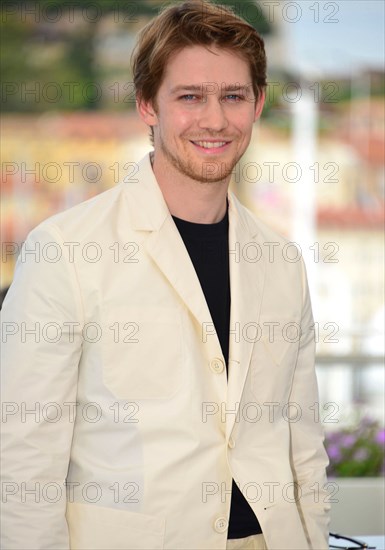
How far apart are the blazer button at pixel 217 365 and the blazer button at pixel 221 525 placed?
20 centimetres

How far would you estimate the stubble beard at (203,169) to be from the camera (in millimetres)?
1458

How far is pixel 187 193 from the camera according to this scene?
1486 millimetres

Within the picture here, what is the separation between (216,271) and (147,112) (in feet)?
0.90

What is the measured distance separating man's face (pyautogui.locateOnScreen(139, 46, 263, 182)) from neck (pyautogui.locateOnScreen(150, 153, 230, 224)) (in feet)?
0.03

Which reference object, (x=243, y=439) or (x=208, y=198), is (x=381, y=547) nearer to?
(x=243, y=439)

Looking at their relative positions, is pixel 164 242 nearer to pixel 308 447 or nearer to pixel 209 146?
pixel 209 146

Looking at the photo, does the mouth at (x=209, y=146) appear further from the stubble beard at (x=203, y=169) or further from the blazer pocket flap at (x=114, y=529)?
the blazer pocket flap at (x=114, y=529)

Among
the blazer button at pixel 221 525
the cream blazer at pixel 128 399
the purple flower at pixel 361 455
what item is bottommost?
the purple flower at pixel 361 455

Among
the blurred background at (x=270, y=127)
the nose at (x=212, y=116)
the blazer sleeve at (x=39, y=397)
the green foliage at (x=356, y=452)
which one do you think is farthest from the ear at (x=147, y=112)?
the blurred background at (x=270, y=127)

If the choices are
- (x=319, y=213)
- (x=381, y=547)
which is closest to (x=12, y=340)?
(x=381, y=547)

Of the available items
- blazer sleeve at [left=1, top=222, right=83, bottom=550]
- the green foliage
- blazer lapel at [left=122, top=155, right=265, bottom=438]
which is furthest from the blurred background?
blazer sleeve at [left=1, top=222, right=83, bottom=550]

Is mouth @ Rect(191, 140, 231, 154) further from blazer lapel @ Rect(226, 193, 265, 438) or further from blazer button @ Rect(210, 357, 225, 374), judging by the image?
blazer button @ Rect(210, 357, 225, 374)

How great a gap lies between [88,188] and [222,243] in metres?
5.35

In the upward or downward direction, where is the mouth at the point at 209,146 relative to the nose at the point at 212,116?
downward
